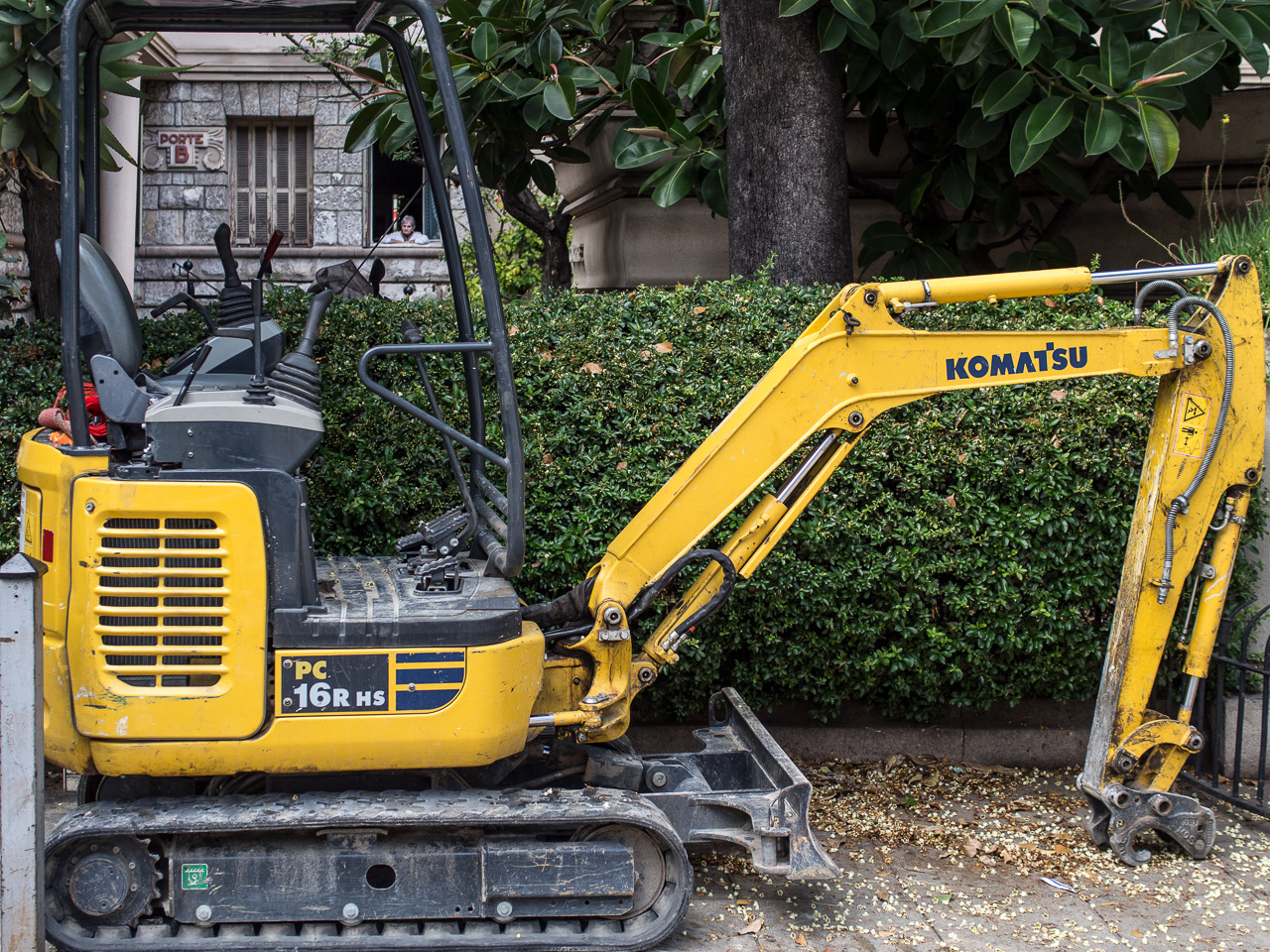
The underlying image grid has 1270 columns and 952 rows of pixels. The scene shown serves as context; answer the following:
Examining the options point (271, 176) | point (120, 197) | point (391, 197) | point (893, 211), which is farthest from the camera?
point (391, 197)

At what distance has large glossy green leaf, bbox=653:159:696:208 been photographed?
244 inches

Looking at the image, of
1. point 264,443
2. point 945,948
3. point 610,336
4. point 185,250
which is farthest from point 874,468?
point 185,250

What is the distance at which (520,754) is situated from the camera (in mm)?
3980

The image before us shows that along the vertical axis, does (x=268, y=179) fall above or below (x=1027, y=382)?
above

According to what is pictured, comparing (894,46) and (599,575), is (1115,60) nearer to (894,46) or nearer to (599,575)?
(894,46)

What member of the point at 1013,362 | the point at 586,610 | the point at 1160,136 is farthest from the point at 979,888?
the point at 1160,136

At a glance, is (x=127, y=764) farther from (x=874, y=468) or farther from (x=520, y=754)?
(x=874, y=468)

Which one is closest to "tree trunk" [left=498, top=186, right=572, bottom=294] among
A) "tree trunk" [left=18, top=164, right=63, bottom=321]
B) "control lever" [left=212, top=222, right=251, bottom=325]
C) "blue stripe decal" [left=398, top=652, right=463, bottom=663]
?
"tree trunk" [left=18, top=164, right=63, bottom=321]

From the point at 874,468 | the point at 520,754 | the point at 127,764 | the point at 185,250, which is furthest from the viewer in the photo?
the point at 185,250

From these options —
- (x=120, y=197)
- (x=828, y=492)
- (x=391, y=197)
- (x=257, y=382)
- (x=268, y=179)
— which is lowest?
(x=828, y=492)

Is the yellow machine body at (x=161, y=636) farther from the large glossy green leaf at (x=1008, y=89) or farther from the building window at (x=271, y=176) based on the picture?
the building window at (x=271, y=176)

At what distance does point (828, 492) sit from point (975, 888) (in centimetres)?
175

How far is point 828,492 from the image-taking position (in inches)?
193

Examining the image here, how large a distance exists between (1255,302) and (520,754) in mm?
3262
